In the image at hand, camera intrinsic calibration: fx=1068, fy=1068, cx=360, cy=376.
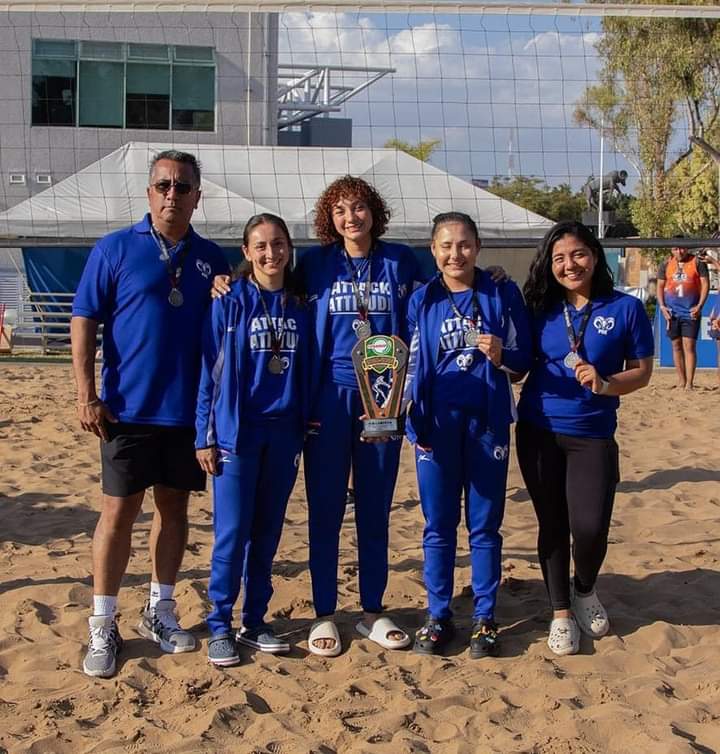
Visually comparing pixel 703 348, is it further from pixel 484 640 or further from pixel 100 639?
pixel 100 639

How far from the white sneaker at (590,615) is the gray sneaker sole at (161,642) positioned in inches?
62.9

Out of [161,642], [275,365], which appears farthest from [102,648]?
[275,365]

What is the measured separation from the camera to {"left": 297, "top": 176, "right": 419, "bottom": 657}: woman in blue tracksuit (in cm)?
409

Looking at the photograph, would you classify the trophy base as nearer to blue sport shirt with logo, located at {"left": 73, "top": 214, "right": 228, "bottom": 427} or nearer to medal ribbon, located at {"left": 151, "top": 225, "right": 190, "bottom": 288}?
blue sport shirt with logo, located at {"left": 73, "top": 214, "right": 228, "bottom": 427}

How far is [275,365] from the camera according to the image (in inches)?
157

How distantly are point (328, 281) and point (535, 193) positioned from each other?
22959 mm

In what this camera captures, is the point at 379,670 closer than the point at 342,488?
Yes

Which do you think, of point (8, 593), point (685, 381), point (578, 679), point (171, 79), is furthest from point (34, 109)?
point (578, 679)

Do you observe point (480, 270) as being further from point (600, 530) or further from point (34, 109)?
point (34, 109)

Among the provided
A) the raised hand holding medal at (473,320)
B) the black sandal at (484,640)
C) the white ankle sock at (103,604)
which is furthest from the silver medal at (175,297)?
the black sandal at (484,640)

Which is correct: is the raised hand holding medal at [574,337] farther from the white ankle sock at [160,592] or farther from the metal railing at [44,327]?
the metal railing at [44,327]

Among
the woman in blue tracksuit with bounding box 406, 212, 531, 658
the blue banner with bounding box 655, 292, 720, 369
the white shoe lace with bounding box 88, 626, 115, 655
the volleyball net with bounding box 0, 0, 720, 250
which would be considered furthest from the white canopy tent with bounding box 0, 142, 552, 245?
the white shoe lace with bounding box 88, 626, 115, 655

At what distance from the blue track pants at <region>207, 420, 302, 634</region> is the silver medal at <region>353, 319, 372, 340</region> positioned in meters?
0.42

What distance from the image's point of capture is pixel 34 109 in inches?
930
